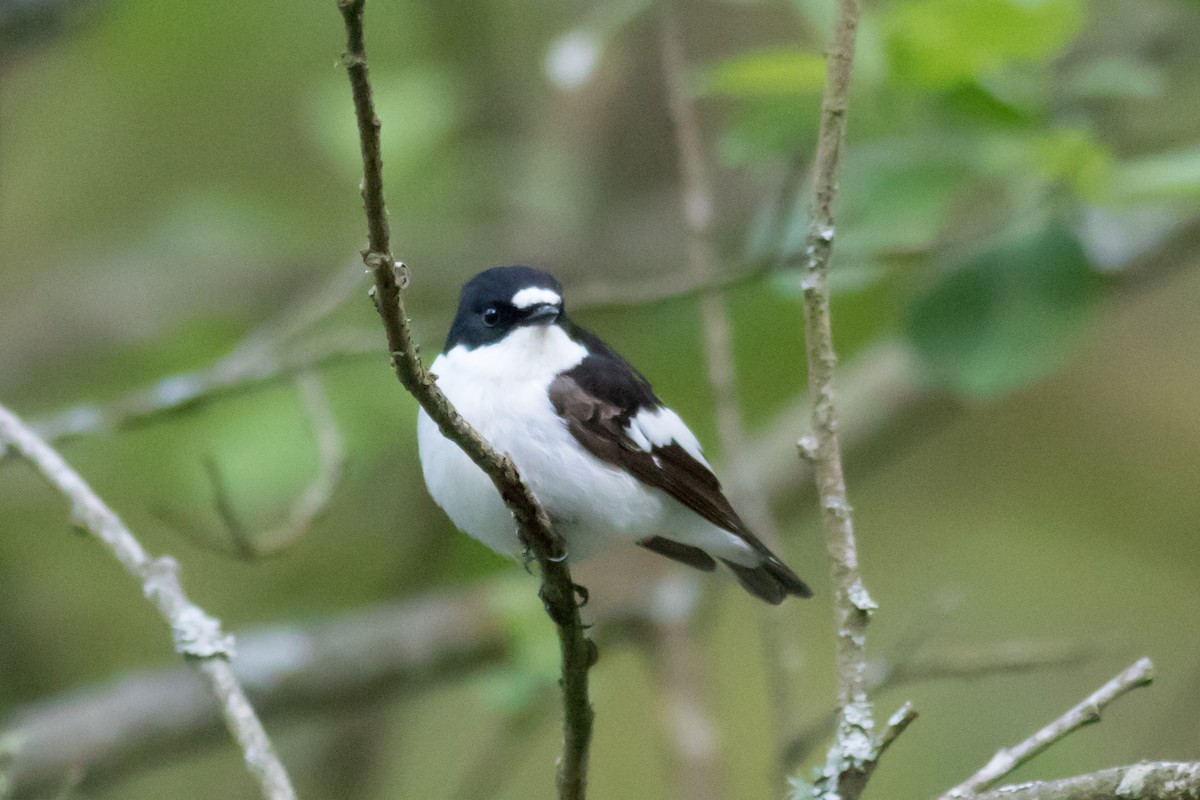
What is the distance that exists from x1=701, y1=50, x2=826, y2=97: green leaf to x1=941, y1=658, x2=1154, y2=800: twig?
6.20 ft

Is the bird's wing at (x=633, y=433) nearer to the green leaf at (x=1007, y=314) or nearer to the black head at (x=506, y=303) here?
the black head at (x=506, y=303)

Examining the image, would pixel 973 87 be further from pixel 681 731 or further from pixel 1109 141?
pixel 681 731

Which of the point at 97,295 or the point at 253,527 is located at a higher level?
the point at 97,295

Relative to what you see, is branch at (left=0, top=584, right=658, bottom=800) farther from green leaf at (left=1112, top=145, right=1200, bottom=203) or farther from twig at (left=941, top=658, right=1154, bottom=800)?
twig at (left=941, top=658, right=1154, bottom=800)

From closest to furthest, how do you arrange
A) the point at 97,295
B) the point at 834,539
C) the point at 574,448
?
the point at 834,539 → the point at 574,448 → the point at 97,295

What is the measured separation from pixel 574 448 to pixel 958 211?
9.51ft

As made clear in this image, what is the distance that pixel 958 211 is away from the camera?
5.36m

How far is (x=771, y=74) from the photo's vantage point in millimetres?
3457

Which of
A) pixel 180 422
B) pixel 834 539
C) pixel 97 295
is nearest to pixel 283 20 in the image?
pixel 97 295

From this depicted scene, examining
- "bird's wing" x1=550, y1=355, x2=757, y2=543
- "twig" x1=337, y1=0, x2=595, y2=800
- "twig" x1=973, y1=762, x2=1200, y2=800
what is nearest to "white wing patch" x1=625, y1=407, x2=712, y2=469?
"bird's wing" x1=550, y1=355, x2=757, y2=543

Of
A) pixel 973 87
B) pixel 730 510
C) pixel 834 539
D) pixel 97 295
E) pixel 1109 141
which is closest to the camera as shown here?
pixel 834 539

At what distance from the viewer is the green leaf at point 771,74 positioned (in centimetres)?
344

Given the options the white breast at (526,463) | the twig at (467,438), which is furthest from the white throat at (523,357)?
the twig at (467,438)

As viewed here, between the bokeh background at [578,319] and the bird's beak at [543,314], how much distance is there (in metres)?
1.22
